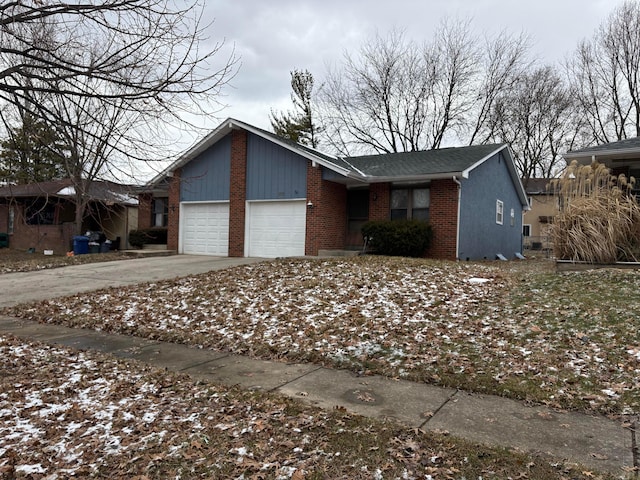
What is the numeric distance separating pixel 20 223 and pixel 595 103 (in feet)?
113

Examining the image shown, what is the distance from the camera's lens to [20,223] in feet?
76.2

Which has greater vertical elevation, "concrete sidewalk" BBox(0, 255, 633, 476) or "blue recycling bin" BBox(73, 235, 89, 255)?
"blue recycling bin" BBox(73, 235, 89, 255)

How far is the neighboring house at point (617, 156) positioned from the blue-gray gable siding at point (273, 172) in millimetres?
8276

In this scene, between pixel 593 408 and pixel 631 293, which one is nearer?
pixel 593 408

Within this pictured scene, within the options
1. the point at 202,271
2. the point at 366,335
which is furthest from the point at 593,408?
the point at 202,271

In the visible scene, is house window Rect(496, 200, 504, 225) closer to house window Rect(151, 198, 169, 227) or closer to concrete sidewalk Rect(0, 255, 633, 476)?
house window Rect(151, 198, 169, 227)

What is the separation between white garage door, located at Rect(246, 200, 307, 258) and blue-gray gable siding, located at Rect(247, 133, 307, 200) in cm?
37

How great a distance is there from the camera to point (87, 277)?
1182cm

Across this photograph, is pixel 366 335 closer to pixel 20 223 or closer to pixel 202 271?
pixel 202 271

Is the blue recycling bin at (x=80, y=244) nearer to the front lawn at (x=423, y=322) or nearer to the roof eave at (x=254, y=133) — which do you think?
the roof eave at (x=254, y=133)

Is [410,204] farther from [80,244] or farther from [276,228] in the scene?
[80,244]

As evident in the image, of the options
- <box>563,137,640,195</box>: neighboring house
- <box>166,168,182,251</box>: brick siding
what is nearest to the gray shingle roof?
<box>563,137,640,195</box>: neighboring house

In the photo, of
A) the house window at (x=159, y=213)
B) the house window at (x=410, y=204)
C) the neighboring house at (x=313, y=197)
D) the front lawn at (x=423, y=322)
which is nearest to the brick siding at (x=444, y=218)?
the neighboring house at (x=313, y=197)

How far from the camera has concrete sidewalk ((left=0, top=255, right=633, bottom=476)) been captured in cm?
308
